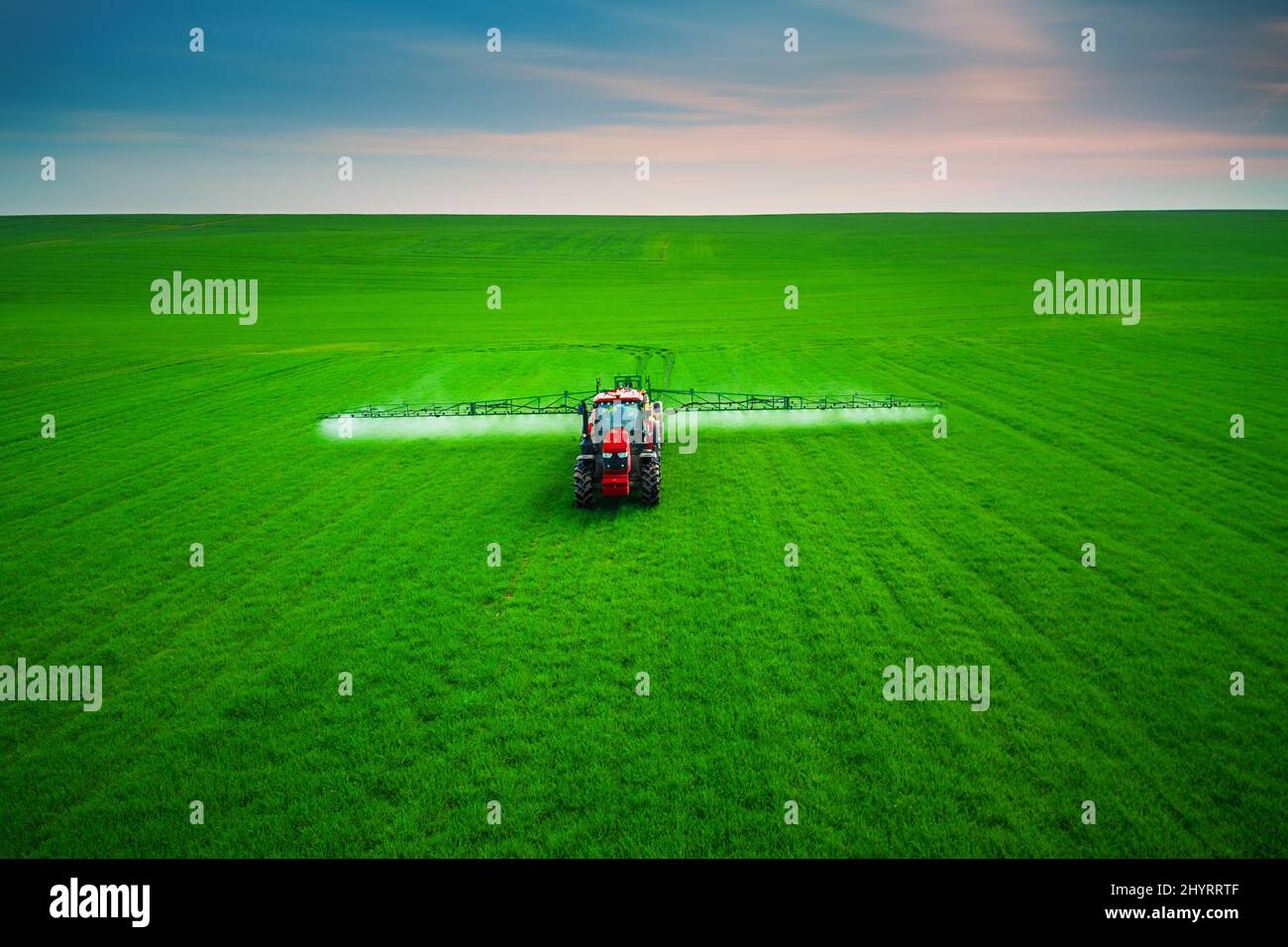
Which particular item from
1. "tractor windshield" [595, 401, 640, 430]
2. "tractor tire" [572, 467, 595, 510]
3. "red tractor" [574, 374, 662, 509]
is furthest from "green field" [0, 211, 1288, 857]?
"tractor windshield" [595, 401, 640, 430]

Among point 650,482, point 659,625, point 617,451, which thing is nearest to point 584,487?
point 617,451

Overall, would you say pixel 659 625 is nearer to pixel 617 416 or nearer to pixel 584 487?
pixel 584 487

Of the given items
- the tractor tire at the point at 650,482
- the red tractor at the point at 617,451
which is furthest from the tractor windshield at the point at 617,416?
the tractor tire at the point at 650,482

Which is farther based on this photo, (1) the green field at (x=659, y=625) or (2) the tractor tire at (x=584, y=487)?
(2) the tractor tire at (x=584, y=487)

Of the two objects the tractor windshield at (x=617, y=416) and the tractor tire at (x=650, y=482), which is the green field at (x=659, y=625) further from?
the tractor windshield at (x=617, y=416)

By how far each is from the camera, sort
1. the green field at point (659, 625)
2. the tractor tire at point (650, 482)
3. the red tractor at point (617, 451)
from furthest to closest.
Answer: the tractor tire at point (650, 482)
the red tractor at point (617, 451)
the green field at point (659, 625)

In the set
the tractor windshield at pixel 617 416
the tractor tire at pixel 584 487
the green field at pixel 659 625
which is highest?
the tractor windshield at pixel 617 416

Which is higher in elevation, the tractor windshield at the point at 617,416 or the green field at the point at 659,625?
the tractor windshield at the point at 617,416
